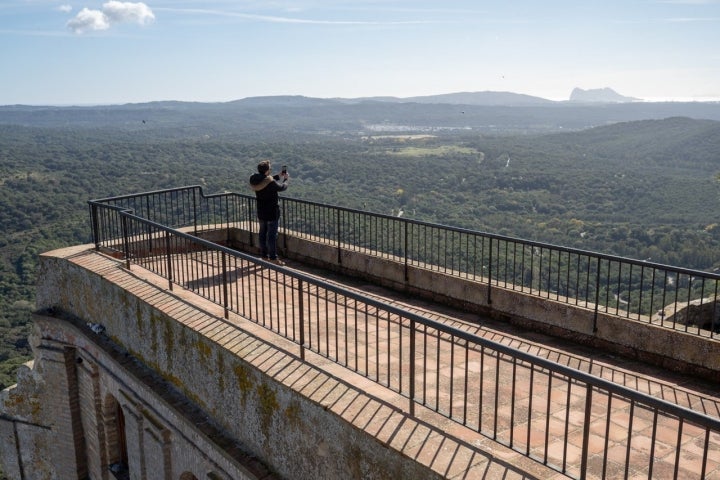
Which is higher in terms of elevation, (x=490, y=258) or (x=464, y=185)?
(x=490, y=258)

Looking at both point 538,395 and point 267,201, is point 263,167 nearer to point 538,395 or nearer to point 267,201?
point 267,201

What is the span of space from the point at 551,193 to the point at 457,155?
5116 centimetres

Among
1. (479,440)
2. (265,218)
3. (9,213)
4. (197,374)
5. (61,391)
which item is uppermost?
(265,218)

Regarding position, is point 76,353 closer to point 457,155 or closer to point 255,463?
point 255,463

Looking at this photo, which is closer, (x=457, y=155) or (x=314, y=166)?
(x=314, y=166)

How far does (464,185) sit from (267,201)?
87106 mm

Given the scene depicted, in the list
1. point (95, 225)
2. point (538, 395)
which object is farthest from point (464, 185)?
point (538, 395)

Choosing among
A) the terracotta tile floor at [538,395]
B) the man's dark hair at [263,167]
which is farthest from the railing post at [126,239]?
the man's dark hair at [263,167]

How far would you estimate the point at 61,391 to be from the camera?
10.7m

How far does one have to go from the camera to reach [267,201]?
1109 centimetres

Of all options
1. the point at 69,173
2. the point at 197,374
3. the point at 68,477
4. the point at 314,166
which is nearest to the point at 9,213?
the point at 69,173

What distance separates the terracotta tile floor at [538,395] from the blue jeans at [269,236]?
2.52m

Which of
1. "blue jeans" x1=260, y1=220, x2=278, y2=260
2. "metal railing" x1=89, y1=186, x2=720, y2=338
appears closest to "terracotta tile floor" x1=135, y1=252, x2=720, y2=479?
"metal railing" x1=89, y1=186, x2=720, y2=338

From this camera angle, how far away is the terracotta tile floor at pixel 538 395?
191 inches
